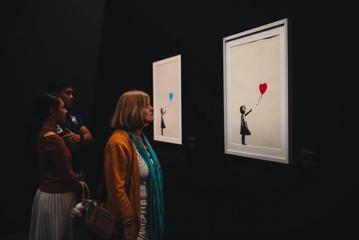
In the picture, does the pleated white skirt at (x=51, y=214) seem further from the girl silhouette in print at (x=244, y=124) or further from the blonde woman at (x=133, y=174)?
the girl silhouette in print at (x=244, y=124)

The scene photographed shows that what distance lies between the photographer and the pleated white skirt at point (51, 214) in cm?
284

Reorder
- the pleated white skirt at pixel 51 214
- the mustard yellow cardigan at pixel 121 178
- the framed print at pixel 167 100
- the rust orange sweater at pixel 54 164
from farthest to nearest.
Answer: the framed print at pixel 167 100
the pleated white skirt at pixel 51 214
the rust orange sweater at pixel 54 164
the mustard yellow cardigan at pixel 121 178

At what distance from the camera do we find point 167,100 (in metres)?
3.87

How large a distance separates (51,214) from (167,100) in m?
1.72

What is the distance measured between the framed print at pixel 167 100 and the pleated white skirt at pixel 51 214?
1.34 meters

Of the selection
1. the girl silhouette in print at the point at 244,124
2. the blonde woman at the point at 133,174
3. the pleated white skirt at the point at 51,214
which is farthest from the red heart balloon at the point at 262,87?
the pleated white skirt at the point at 51,214

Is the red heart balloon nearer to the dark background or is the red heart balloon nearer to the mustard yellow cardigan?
the dark background

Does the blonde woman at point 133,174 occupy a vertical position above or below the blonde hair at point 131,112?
below

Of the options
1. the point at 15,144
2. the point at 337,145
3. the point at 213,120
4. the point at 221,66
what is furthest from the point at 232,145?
the point at 15,144

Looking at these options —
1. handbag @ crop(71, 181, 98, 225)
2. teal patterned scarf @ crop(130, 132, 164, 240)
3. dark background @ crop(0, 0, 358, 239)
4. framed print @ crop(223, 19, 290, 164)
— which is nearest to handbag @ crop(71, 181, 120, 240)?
handbag @ crop(71, 181, 98, 225)

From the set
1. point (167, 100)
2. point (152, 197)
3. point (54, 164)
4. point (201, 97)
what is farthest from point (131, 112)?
point (167, 100)

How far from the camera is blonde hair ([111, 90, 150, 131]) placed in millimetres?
2525

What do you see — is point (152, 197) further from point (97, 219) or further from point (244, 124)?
point (244, 124)

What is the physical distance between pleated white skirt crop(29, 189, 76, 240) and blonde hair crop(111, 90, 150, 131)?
34.4 inches
